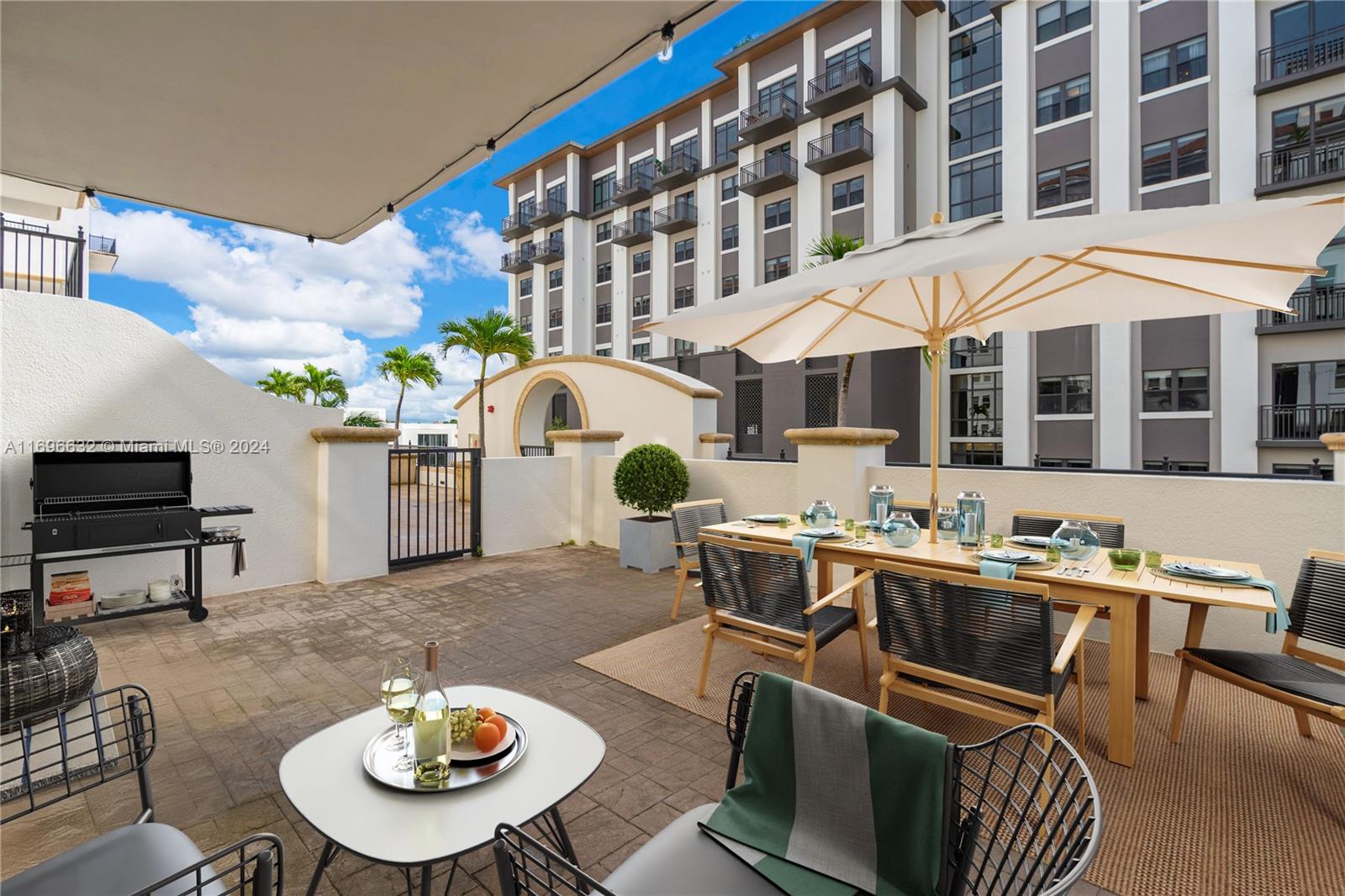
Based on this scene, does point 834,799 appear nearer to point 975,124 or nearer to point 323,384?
point 975,124

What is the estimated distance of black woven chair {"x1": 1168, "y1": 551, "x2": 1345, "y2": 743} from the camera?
8.05ft

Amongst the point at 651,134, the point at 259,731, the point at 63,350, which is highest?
the point at 651,134

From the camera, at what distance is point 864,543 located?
3.77m

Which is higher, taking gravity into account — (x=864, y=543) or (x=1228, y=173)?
(x=1228, y=173)

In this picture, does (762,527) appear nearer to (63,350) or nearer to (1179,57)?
(63,350)

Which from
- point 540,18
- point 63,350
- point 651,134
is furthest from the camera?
point 651,134

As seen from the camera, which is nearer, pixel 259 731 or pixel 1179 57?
pixel 259 731

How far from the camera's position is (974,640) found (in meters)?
2.58

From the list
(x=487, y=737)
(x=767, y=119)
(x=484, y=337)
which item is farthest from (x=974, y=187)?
(x=487, y=737)

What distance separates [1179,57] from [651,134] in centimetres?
1731

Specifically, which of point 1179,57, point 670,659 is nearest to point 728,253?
point 1179,57

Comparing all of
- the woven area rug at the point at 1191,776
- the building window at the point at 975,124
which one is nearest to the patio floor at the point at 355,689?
the woven area rug at the point at 1191,776

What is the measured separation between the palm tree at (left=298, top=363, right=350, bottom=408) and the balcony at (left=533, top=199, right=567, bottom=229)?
11.6 metres

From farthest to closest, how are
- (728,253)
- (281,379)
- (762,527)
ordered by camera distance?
(281,379) → (728,253) → (762,527)
